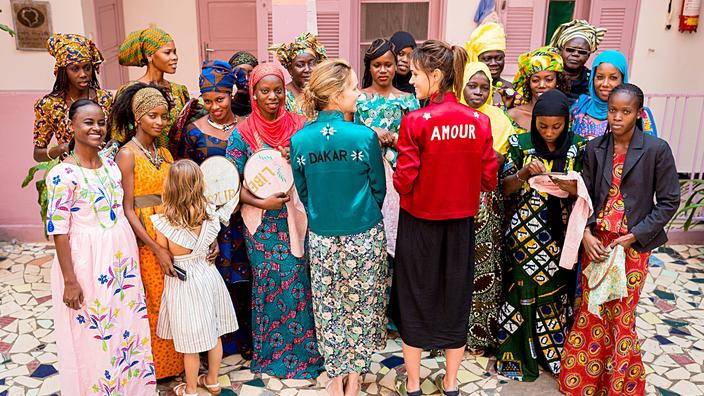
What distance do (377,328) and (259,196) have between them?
0.99 m

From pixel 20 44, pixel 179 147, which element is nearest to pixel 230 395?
pixel 179 147

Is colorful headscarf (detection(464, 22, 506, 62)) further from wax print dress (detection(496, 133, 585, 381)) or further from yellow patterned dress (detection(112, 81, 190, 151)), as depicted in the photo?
yellow patterned dress (detection(112, 81, 190, 151))

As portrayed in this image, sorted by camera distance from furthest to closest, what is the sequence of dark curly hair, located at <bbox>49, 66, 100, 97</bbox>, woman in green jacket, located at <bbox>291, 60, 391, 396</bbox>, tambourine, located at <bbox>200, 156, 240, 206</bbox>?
1. dark curly hair, located at <bbox>49, 66, 100, 97</bbox>
2. tambourine, located at <bbox>200, 156, 240, 206</bbox>
3. woman in green jacket, located at <bbox>291, 60, 391, 396</bbox>

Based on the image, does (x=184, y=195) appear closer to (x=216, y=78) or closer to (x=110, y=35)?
(x=216, y=78)

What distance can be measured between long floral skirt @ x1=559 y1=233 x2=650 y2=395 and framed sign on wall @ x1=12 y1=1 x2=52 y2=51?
5.02 m

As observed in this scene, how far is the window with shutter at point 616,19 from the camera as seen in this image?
20.3 ft

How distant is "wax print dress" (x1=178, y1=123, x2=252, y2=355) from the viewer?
350cm

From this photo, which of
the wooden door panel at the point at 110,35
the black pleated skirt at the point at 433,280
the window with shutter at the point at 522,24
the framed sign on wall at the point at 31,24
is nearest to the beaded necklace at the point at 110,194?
the black pleated skirt at the point at 433,280

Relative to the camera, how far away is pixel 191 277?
10.6ft

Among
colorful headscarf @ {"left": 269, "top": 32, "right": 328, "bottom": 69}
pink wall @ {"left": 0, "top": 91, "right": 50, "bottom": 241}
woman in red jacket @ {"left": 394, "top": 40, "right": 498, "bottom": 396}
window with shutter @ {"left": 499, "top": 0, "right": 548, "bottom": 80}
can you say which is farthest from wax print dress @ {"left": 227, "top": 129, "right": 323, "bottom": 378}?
window with shutter @ {"left": 499, "top": 0, "right": 548, "bottom": 80}

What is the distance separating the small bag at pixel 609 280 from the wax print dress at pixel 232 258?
2.01 metres

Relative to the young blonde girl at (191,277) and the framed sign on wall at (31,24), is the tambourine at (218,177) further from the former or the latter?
the framed sign on wall at (31,24)

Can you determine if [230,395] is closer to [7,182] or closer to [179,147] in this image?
[179,147]

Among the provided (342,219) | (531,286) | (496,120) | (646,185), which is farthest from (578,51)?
(342,219)
